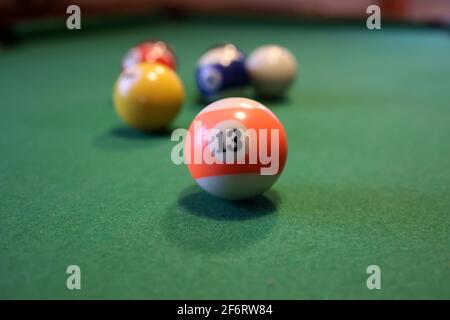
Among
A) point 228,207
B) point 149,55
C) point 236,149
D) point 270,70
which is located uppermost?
point 149,55

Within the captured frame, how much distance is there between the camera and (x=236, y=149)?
4.93 ft

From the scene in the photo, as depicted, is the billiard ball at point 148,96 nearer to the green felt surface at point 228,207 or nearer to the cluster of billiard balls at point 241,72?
the green felt surface at point 228,207

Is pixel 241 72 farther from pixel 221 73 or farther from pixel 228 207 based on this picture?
pixel 228 207

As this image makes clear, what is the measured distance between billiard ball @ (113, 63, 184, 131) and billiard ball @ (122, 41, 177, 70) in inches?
26.2

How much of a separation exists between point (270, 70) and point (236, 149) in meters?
1.63

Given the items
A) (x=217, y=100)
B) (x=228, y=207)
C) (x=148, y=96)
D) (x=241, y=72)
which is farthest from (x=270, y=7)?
(x=228, y=207)

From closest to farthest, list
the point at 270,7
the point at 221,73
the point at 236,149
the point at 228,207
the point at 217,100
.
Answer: the point at 236,149
the point at 228,207
the point at 217,100
the point at 221,73
the point at 270,7

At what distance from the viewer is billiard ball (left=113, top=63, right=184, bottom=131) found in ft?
7.50

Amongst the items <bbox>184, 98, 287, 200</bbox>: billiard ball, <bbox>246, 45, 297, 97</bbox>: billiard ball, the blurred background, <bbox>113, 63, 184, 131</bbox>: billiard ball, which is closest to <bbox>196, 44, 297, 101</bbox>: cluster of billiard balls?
<bbox>246, 45, 297, 97</bbox>: billiard ball

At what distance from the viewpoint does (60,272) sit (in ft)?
4.16

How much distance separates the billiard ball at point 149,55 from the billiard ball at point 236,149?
155 cm

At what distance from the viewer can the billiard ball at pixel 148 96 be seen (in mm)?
2285
